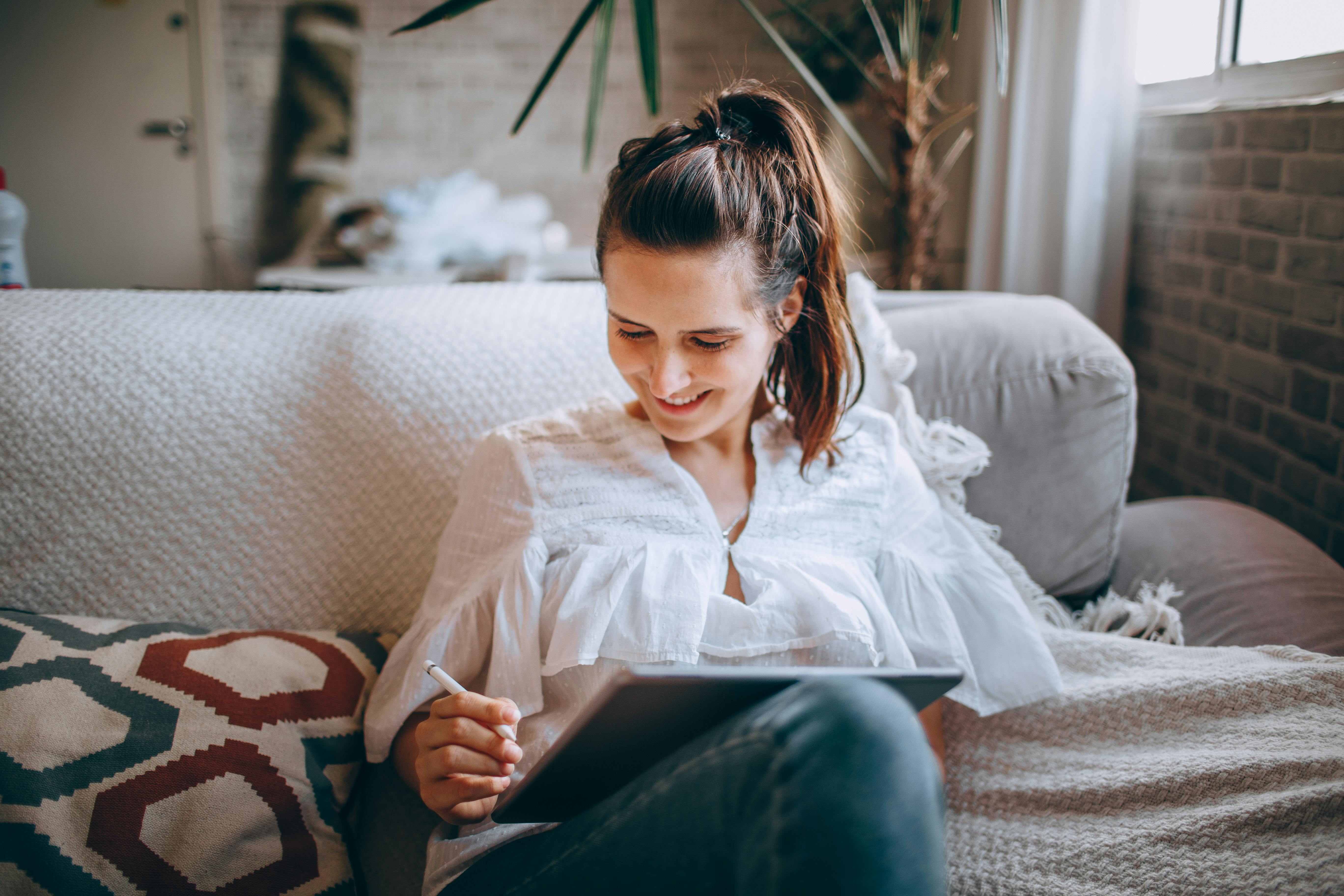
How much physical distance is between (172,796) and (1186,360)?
2.10 m

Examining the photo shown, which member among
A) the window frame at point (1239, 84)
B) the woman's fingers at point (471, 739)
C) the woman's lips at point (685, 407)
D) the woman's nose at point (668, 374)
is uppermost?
the window frame at point (1239, 84)

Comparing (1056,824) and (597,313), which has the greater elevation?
(597,313)

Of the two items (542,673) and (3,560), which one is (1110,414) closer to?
(542,673)

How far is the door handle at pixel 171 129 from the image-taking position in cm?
385

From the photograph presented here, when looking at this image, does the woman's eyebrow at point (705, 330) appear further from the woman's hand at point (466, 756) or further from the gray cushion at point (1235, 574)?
the gray cushion at point (1235, 574)

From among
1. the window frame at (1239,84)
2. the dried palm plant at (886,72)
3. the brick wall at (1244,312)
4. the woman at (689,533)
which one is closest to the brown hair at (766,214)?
the woman at (689,533)

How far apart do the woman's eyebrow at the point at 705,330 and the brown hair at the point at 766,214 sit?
0.06m

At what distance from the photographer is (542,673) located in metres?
0.94

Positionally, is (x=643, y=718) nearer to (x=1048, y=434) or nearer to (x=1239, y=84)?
(x=1048, y=434)

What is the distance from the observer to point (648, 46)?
118 centimetres

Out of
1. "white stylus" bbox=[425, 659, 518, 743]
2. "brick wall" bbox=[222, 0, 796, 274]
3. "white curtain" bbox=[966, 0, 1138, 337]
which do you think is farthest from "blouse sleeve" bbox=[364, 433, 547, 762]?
"brick wall" bbox=[222, 0, 796, 274]

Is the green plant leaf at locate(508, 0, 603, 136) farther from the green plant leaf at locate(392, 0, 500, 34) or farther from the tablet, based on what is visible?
the tablet

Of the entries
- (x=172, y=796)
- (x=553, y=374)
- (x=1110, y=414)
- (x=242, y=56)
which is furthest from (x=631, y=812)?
(x=242, y=56)

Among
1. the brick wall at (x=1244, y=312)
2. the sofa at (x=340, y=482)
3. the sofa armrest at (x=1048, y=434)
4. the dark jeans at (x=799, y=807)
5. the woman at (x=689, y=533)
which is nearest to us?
the dark jeans at (x=799, y=807)
